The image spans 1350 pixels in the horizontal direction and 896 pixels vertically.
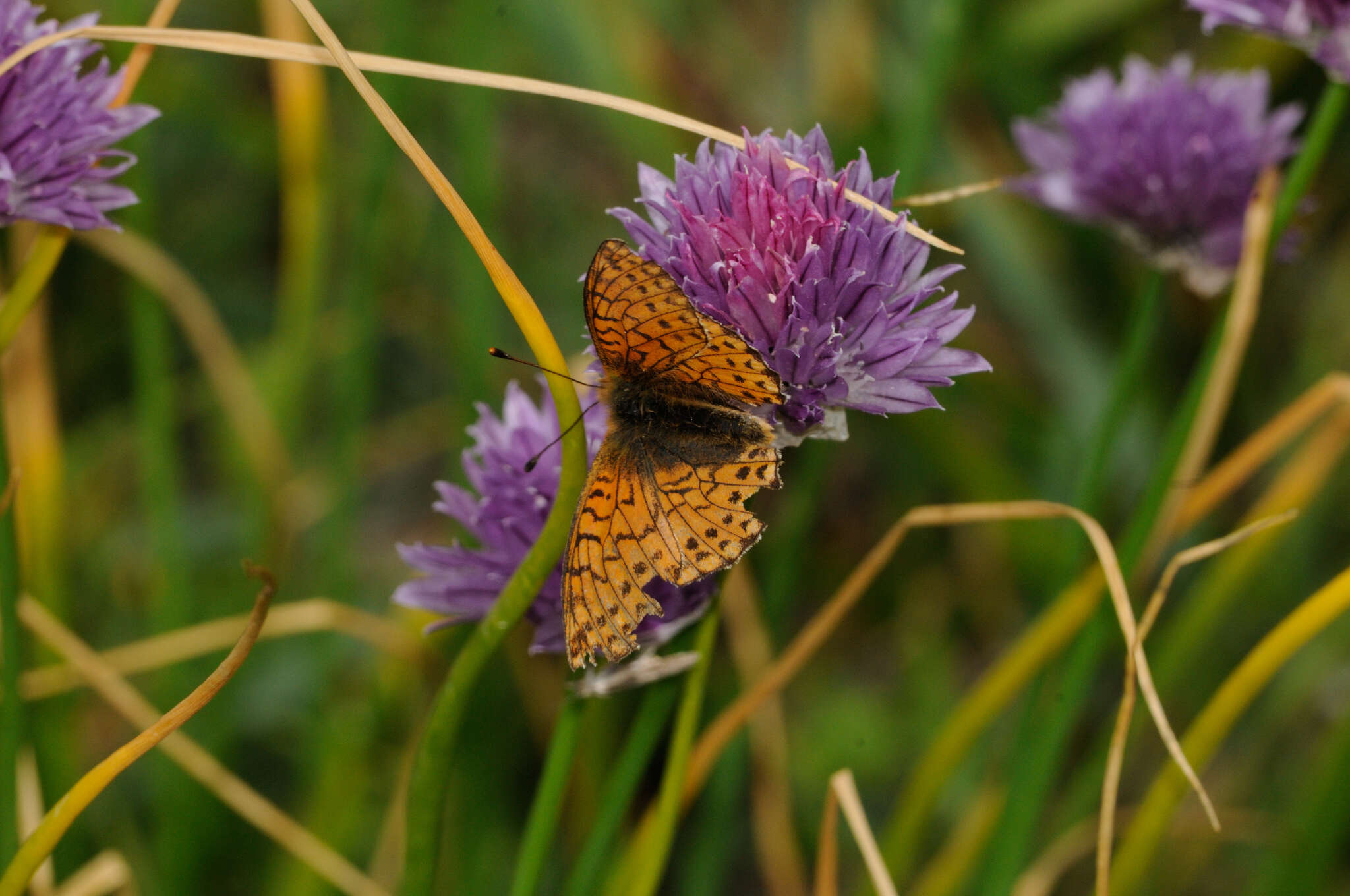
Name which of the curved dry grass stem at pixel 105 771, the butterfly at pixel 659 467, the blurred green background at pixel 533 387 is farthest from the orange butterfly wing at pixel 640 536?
the blurred green background at pixel 533 387

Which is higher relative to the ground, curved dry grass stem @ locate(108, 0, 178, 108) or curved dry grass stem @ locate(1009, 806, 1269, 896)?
curved dry grass stem @ locate(108, 0, 178, 108)

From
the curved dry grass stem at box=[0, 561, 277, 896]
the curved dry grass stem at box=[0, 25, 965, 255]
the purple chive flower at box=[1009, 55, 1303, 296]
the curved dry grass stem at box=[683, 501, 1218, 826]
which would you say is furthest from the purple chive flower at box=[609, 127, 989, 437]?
the purple chive flower at box=[1009, 55, 1303, 296]

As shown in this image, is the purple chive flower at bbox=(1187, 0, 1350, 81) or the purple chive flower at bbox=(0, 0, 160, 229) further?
the purple chive flower at bbox=(1187, 0, 1350, 81)

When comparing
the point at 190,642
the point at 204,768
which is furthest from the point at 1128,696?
the point at 190,642

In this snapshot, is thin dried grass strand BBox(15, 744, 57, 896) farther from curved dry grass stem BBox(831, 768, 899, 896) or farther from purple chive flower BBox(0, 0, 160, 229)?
curved dry grass stem BBox(831, 768, 899, 896)

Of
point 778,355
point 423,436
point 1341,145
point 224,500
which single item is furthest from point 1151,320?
point 224,500

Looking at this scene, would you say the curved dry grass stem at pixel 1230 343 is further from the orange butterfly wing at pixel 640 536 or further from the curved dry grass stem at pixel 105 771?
the curved dry grass stem at pixel 105 771
